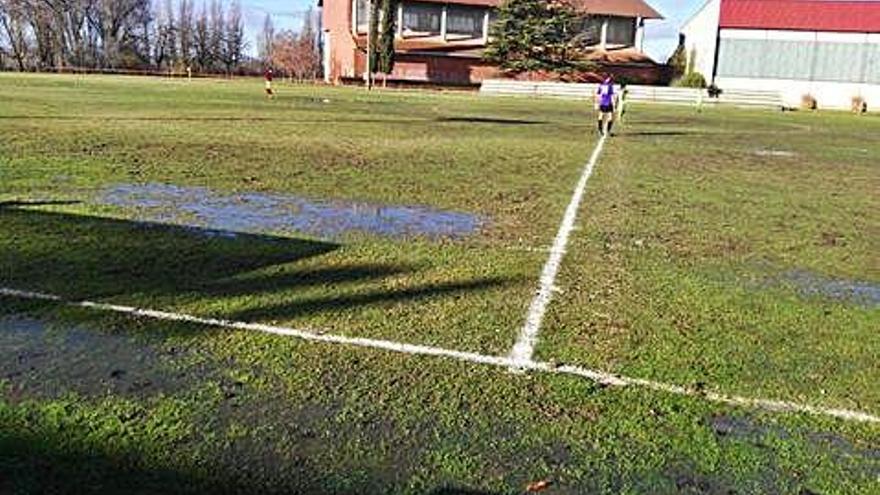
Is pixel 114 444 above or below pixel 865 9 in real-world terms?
below

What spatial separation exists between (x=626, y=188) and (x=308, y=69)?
3965 inches

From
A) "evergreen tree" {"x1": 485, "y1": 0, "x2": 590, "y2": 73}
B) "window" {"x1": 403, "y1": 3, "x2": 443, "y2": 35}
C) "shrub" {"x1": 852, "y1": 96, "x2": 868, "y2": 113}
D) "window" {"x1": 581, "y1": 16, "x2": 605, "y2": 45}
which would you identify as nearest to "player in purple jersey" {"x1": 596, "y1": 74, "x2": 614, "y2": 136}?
"shrub" {"x1": 852, "y1": 96, "x2": 868, "y2": 113}

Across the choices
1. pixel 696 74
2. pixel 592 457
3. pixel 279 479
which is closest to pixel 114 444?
pixel 279 479

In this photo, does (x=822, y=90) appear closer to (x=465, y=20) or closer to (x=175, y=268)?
(x=465, y=20)

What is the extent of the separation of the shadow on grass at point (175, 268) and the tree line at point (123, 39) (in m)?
95.8

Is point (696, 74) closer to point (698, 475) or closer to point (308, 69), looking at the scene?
point (308, 69)

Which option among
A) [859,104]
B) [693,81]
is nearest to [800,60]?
[859,104]

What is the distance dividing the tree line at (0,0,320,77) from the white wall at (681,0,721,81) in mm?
48968

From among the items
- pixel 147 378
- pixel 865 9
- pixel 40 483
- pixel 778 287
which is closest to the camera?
pixel 40 483

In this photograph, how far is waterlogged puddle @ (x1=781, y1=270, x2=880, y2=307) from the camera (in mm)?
7727

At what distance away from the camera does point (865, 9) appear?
231ft

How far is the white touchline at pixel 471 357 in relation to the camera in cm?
498

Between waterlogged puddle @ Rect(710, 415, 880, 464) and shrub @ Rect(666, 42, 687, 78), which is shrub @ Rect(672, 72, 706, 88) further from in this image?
waterlogged puddle @ Rect(710, 415, 880, 464)

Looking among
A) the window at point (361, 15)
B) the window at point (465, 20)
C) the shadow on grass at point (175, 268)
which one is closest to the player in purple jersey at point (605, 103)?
the shadow on grass at point (175, 268)
